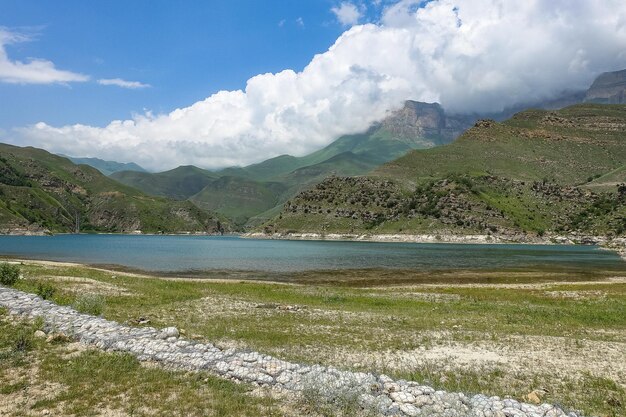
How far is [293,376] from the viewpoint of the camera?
15562mm

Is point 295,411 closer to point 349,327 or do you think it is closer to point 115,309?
point 349,327

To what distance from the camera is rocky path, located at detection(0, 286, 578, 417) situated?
1306cm

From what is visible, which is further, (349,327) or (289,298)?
(289,298)

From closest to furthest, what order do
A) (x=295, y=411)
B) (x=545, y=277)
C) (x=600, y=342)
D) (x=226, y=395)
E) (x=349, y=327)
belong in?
(x=295, y=411) < (x=226, y=395) < (x=600, y=342) < (x=349, y=327) < (x=545, y=277)

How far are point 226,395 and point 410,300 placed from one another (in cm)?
3007

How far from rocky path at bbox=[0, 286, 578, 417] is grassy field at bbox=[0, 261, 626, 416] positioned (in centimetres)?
104

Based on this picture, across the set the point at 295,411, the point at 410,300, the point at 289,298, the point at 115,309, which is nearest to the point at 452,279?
the point at 410,300

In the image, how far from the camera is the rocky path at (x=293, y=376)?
13062mm

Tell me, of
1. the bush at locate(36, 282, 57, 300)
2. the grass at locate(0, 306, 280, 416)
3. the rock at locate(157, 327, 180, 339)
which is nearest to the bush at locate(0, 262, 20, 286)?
the bush at locate(36, 282, 57, 300)

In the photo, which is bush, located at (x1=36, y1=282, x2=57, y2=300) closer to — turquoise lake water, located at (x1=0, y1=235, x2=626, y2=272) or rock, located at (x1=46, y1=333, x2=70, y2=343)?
rock, located at (x1=46, y1=333, x2=70, y2=343)

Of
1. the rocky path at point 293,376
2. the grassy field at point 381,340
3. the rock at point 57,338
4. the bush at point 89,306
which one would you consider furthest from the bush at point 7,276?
the rock at point 57,338

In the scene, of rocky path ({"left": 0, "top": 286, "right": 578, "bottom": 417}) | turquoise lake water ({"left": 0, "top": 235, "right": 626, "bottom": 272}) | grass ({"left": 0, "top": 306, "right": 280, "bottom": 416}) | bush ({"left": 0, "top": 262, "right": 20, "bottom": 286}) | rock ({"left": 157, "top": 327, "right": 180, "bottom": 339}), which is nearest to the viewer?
grass ({"left": 0, "top": 306, "right": 280, "bottom": 416})

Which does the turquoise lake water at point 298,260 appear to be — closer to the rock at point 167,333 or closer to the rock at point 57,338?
the rock at point 167,333

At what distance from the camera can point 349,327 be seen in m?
27.4
